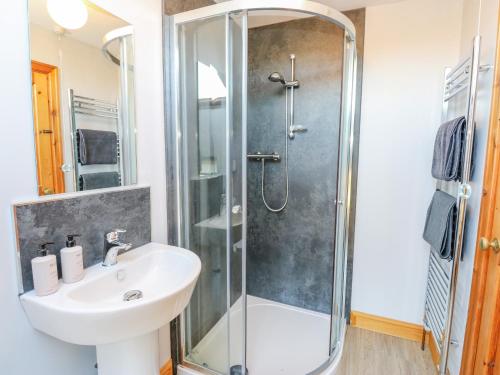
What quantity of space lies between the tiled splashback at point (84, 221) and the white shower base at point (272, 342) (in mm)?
754

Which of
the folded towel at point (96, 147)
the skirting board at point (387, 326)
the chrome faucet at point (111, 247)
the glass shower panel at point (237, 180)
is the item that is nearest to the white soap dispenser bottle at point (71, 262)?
the chrome faucet at point (111, 247)

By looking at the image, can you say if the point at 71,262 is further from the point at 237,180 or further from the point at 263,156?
the point at 263,156

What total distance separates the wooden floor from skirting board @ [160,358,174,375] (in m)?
1.07

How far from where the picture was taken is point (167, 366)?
172 centimetres

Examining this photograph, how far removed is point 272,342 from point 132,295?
133 cm

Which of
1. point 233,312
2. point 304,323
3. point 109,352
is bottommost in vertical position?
point 304,323

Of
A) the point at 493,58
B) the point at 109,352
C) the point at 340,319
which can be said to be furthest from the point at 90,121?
the point at 340,319

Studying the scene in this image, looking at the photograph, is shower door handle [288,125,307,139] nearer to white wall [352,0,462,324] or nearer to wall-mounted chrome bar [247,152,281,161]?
wall-mounted chrome bar [247,152,281,161]

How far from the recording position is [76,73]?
117 cm

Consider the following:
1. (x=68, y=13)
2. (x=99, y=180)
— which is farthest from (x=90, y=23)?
(x=99, y=180)

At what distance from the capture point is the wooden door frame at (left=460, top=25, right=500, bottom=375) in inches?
49.3

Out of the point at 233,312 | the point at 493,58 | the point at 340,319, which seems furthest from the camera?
the point at 340,319

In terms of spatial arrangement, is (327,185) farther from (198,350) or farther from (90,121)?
(90,121)

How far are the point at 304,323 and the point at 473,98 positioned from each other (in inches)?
76.7
